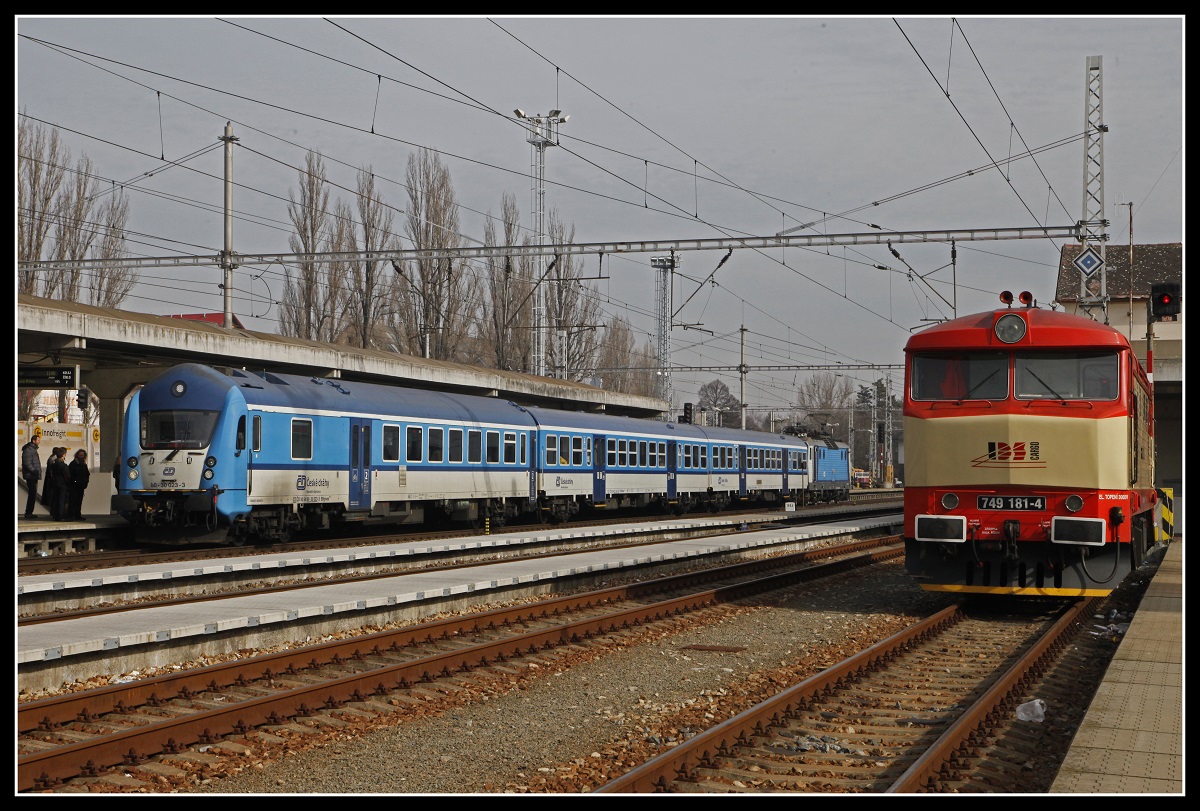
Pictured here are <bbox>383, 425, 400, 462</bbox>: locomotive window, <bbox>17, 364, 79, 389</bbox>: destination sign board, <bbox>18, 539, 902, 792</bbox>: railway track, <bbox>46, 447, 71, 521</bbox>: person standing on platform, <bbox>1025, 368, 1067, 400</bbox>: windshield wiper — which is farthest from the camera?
<bbox>383, 425, 400, 462</bbox>: locomotive window

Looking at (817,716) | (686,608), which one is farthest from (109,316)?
(817,716)

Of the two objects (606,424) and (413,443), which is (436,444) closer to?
(413,443)

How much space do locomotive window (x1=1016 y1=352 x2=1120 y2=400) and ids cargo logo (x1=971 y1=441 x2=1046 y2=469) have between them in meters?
0.57

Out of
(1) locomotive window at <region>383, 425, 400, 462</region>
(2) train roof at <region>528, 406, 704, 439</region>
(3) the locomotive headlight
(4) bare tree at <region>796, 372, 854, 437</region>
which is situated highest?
(4) bare tree at <region>796, 372, 854, 437</region>

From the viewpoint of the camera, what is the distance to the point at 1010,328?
1327 cm

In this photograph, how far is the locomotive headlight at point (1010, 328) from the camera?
13211 mm

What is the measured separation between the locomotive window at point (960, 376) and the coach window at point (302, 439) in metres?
11.8

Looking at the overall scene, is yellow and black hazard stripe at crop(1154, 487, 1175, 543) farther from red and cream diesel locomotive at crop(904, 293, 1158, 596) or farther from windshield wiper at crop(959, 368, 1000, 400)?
windshield wiper at crop(959, 368, 1000, 400)

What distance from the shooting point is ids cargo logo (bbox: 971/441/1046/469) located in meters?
13.0

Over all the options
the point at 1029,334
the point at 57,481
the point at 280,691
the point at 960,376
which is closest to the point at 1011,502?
the point at 960,376

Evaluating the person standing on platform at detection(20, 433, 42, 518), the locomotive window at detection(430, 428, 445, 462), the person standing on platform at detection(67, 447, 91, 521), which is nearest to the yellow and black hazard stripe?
the locomotive window at detection(430, 428, 445, 462)

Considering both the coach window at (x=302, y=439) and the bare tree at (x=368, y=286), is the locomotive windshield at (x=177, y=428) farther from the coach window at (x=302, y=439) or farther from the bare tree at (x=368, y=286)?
the bare tree at (x=368, y=286)

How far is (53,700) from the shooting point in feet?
26.3

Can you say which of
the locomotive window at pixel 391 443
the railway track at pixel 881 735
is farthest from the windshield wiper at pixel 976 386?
the locomotive window at pixel 391 443
